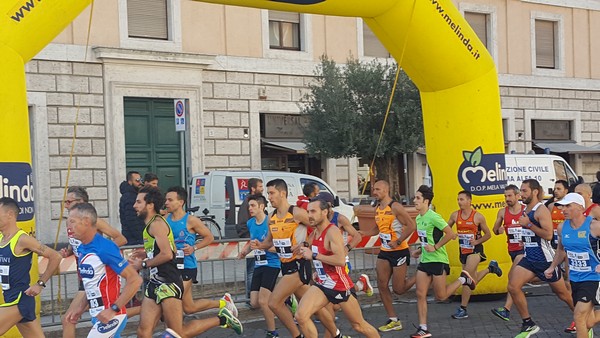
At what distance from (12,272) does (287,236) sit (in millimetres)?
3027

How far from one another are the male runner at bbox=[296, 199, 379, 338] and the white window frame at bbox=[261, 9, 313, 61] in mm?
16121

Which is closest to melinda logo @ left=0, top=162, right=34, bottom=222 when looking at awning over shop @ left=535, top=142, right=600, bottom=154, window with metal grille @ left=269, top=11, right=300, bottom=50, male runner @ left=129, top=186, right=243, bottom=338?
male runner @ left=129, top=186, right=243, bottom=338

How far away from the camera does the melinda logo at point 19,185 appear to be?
832 cm

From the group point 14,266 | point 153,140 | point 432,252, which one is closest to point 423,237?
point 432,252

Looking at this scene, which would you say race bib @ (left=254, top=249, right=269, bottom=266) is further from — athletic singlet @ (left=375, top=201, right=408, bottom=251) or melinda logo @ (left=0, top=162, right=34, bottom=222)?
melinda logo @ (left=0, top=162, right=34, bottom=222)

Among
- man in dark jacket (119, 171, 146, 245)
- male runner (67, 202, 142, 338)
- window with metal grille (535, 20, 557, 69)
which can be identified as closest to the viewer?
male runner (67, 202, 142, 338)

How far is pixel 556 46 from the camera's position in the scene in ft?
100

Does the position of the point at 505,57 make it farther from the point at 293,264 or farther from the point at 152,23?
the point at 293,264

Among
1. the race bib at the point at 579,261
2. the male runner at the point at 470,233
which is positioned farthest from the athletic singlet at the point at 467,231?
the race bib at the point at 579,261

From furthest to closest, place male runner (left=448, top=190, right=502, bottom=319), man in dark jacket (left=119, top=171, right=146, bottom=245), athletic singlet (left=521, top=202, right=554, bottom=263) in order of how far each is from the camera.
Result: man in dark jacket (left=119, top=171, right=146, bottom=245) → male runner (left=448, top=190, right=502, bottom=319) → athletic singlet (left=521, top=202, right=554, bottom=263)

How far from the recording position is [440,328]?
389 inches

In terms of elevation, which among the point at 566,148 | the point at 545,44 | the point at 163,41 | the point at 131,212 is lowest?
the point at 131,212

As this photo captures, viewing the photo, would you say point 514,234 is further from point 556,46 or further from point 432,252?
point 556,46

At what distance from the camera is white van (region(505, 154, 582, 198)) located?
20.1m
